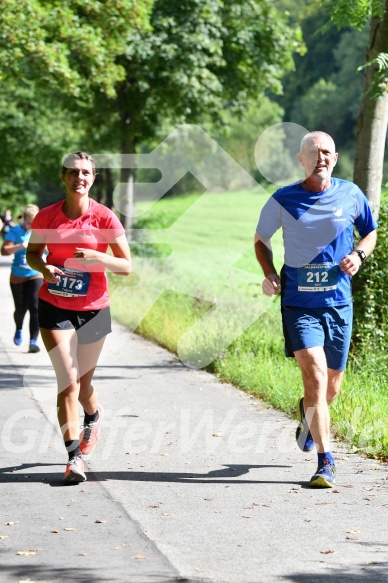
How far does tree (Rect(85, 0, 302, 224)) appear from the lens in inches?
1138

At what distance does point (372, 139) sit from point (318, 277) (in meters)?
4.58

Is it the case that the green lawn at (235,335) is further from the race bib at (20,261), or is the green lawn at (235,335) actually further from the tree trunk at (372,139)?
the race bib at (20,261)

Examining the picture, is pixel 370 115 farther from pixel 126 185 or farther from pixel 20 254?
pixel 126 185

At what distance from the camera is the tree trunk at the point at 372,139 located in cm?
1093

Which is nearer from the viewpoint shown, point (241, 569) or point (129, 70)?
point (241, 569)

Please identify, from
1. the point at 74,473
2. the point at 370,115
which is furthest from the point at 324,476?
the point at 370,115

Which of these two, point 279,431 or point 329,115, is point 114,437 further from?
point 329,115

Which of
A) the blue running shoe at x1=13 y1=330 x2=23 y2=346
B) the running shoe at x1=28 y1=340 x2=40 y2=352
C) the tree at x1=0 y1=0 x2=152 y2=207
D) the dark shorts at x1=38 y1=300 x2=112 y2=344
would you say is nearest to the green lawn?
the running shoe at x1=28 y1=340 x2=40 y2=352

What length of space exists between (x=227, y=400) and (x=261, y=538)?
14.4 feet

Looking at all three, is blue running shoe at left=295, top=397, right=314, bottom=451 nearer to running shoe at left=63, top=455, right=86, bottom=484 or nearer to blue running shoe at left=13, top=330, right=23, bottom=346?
running shoe at left=63, top=455, right=86, bottom=484

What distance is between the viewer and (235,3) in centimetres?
3084

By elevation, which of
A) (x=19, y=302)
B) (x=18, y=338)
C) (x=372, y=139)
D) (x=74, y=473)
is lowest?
(x=18, y=338)

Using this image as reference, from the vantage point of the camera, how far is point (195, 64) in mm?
29156

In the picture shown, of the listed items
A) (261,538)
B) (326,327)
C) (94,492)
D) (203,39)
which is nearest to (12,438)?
(94,492)
